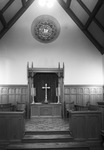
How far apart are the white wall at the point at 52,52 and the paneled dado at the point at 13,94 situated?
31 cm

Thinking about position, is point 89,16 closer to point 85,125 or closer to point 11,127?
point 85,125

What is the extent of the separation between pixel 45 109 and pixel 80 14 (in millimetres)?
5446

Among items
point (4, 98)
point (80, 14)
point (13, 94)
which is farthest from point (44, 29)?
point (4, 98)

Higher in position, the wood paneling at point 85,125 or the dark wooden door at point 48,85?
the dark wooden door at point 48,85

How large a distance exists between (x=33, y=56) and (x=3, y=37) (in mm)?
2060

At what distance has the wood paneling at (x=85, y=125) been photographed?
20.7 ft

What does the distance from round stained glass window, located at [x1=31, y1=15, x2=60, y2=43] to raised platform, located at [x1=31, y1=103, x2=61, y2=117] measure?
3.76m

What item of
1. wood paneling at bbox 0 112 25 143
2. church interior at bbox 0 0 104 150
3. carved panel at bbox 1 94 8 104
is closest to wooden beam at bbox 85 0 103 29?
church interior at bbox 0 0 104 150

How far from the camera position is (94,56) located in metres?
10.6

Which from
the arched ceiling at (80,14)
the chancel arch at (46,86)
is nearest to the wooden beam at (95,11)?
the arched ceiling at (80,14)

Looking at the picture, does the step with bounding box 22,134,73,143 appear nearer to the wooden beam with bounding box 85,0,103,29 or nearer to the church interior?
the church interior

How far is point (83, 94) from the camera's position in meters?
10.4

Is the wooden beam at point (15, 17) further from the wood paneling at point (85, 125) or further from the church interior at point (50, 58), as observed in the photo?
the wood paneling at point (85, 125)

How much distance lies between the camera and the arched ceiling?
8.46 metres
